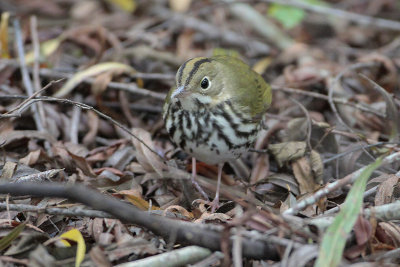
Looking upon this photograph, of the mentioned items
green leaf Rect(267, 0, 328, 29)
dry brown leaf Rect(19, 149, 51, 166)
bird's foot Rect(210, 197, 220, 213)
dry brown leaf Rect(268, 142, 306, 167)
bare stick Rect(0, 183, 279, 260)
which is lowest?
bird's foot Rect(210, 197, 220, 213)

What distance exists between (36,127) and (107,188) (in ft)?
3.03

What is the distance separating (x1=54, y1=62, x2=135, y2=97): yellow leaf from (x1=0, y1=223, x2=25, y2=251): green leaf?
1.75 m

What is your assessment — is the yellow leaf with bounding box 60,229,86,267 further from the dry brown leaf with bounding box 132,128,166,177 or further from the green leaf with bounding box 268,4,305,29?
the green leaf with bounding box 268,4,305,29

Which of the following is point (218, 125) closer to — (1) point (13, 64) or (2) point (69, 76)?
(2) point (69, 76)

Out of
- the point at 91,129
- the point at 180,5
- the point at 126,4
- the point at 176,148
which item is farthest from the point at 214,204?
the point at 126,4

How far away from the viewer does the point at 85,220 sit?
2.62 m

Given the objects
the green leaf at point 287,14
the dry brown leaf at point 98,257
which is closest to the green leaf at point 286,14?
the green leaf at point 287,14

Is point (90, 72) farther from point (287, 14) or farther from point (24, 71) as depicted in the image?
point (287, 14)

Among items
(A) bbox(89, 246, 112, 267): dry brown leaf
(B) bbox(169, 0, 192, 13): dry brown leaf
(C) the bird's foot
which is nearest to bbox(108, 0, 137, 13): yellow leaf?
(B) bbox(169, 0, 192, 13): dry brown leaf

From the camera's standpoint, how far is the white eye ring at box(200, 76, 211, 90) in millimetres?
2951

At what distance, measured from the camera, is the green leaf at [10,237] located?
2258 mm

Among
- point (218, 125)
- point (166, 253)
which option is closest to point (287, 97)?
point (218, 125)

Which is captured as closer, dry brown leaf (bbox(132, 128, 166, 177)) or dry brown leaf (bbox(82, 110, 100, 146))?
dry brown leaf (bbox(132, 128, 166, 177))

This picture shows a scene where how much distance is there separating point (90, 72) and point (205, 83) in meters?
1.32
